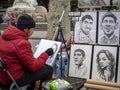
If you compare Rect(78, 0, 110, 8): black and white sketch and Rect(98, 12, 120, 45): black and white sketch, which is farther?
Rect(78, 0, 110, 8): black and white sketch

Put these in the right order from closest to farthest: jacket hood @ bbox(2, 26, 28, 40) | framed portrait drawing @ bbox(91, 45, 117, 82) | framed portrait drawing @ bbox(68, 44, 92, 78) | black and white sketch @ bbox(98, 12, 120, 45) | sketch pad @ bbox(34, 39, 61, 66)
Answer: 1. jacket hood @ bbox(2, 26, 28, 40)
2. sketch pad @ bbox(34, 39, 61, 66)
3. framed portrait drawing @ bbox(91, 45, 117, 82)
4. black and white sketch @ bbox(98, 12, 120, 45)
5. framed portrait drawing @ bbox(68, 44, 92, 78)

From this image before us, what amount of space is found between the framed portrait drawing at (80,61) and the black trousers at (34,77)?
1034 mm

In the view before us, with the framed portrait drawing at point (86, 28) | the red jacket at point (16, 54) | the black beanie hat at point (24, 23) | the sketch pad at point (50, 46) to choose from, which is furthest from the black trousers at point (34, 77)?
the framed portrait drawing at point (86, 28)

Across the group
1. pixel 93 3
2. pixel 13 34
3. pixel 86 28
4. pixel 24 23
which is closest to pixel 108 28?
pixel 86 28

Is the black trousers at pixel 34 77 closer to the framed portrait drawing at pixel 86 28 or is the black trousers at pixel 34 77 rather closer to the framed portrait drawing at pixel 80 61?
the framed portrait drawing at pixel 80 61

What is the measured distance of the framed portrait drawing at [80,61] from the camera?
5.83 m

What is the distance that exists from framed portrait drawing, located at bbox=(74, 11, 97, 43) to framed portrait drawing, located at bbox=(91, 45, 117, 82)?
0.85 feet

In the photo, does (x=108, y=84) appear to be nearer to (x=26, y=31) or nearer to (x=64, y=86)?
(x=64, y=86)

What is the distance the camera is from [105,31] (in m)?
5.79

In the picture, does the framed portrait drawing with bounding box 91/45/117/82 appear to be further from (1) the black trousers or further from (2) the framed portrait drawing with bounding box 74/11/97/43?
(1) the black trousers

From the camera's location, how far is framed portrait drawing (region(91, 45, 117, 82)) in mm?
5566

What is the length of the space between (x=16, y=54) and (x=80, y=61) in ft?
5.39

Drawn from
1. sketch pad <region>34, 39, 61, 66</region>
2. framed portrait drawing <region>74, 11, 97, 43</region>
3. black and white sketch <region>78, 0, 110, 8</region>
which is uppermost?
black and white sketch <region>78, 0, 110, 8</region>

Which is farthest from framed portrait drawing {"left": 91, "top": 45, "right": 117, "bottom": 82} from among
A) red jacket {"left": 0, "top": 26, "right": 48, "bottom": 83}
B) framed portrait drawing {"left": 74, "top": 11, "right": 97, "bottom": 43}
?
red jacket {"left": 0, "top": 26, "right": 48, "bottom": 83}
